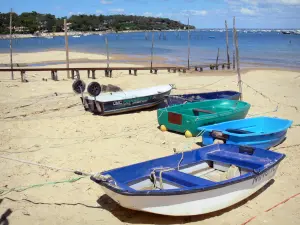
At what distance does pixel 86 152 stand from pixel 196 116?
125 inches

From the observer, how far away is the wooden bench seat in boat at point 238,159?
21.1ft

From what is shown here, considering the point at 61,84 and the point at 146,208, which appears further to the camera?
the point at 61,84

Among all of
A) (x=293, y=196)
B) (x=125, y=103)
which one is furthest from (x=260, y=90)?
(x=293, y=196)

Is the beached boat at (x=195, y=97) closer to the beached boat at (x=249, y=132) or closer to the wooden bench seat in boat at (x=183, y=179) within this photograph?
the beached boat at (x=249, y=132)

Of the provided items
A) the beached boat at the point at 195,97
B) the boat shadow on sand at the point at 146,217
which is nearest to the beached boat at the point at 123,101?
the beached boat at the point at 195,97

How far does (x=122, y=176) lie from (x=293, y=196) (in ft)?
10.2

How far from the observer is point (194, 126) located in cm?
966

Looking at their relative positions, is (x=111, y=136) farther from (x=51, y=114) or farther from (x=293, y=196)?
(x=293, y=196)

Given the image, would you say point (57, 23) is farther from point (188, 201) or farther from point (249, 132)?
point (188, 201)

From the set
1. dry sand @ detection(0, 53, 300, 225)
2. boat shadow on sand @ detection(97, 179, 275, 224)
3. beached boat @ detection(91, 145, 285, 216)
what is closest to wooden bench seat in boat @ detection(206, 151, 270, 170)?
beached boat @ detection(91, 145, 285, 216)

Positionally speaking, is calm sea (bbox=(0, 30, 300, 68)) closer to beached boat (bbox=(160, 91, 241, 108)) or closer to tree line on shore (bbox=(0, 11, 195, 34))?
beached boat (bbox=(160, 91, 241, 108))

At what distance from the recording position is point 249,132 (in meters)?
8.95

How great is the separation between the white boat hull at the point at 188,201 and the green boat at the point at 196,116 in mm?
4006

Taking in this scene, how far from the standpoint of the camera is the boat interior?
5.71m
